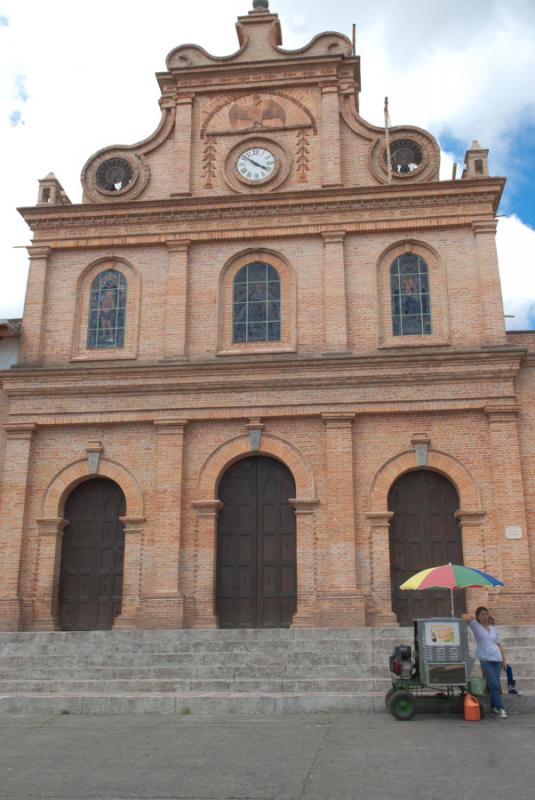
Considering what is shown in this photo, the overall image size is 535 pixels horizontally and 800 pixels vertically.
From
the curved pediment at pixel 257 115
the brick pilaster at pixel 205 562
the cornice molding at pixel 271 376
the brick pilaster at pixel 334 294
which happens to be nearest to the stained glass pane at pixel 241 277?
the brick pilaster at pixel 334 294

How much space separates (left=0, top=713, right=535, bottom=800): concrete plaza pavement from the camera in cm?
760

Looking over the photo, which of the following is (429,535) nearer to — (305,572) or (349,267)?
(305,572)

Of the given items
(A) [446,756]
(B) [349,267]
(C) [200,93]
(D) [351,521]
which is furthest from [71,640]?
(C) [200,93]

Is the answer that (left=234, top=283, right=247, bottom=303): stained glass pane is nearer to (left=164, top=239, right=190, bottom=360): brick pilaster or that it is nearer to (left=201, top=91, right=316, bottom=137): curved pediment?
(left=164, top=239, right=190, bottom=360): brick pilaster

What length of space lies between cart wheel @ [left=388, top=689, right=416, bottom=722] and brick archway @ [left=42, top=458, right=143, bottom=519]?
28.1 feet

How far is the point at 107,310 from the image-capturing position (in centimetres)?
2050

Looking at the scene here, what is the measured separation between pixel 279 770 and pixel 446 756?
193 cm

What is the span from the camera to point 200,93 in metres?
21.8

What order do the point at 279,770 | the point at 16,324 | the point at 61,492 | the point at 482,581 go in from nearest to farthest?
the point at 279,770
the point at 482,581
the point at 61,492
the point at 16,324

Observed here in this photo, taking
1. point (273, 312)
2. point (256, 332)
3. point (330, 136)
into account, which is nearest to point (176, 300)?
point (256, 332)

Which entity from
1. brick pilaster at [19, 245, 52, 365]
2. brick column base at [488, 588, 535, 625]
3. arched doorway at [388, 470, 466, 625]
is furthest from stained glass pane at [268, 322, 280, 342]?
brick column base at [488, 588, 535, 625]

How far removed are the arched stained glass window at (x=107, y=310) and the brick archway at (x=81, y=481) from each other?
308 centimetres

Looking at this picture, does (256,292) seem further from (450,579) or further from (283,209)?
(450,579)

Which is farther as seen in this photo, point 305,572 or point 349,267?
point 349,267
